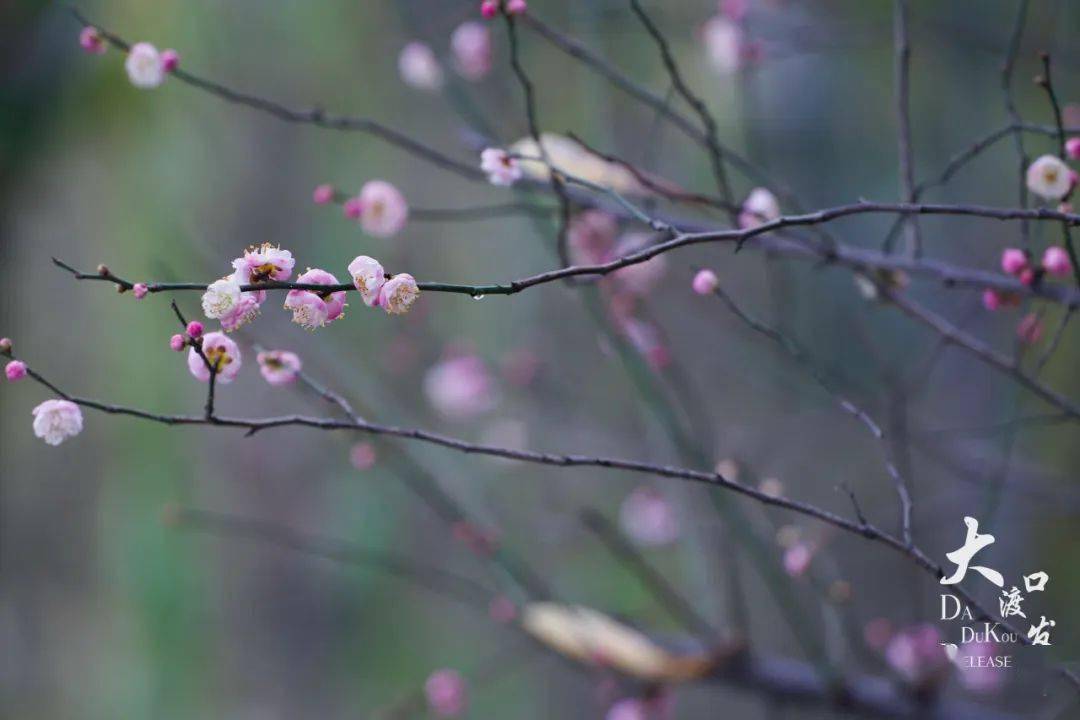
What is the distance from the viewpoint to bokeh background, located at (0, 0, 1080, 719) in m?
1.88

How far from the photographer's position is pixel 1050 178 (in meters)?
0.76

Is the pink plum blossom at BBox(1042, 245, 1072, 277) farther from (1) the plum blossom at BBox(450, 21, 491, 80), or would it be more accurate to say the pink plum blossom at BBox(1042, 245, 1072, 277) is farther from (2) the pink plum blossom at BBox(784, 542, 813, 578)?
(1) the plum blossom at BBox(450, 21, 491, 80)

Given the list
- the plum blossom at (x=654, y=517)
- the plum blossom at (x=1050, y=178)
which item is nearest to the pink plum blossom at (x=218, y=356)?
the plum blossom at (x=1050, y=178)

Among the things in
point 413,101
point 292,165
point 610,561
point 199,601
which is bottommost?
point 199,601

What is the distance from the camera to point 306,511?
2258 mm

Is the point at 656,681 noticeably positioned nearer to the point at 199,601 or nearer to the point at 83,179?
the point at 199,601

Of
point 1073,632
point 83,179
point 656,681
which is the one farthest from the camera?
point 83,179

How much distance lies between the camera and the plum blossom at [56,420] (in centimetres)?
65

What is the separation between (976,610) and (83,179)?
2297 mm

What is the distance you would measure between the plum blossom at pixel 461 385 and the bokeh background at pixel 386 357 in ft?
0.38

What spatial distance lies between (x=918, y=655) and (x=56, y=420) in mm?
883

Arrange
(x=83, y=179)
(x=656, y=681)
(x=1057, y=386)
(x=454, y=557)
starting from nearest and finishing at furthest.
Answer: (x=656, y=681) → (x=1057, y=386) → (x=454, y=557) → (x=83, y=179)

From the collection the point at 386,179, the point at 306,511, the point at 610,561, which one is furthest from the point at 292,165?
the point at 610,561

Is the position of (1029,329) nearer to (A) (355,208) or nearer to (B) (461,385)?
(A) (355,208)
